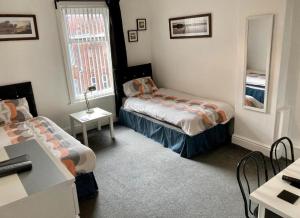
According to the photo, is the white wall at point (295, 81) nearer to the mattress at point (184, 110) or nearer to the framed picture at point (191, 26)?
the mattress at point (184, 110)

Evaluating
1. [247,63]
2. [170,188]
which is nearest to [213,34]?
[247,63]

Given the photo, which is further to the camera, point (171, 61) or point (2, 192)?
point (171, 61)

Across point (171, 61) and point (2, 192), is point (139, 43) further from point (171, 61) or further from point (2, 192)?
point (2, 192)

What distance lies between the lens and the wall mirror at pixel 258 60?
2850mm

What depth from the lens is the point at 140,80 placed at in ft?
14.9

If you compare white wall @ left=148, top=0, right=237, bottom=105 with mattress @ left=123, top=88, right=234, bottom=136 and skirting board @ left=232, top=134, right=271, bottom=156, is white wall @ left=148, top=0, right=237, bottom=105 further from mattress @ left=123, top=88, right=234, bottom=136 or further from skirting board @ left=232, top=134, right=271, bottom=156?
skirting board @ left=232, top=134, right=271, bottom=156

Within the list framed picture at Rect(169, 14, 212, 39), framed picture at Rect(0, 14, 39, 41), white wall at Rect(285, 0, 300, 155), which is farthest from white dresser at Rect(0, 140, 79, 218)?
framed picture at Rect(169, 14, 212, 39)

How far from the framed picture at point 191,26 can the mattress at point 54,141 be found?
2.42 metres

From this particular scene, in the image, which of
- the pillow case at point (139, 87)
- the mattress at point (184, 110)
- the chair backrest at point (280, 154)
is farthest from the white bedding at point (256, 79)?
the pillow case at point (139, 87)

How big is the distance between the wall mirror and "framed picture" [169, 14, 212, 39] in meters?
0.81

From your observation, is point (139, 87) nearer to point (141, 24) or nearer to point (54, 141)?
point (141, 24)

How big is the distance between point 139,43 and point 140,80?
724mm

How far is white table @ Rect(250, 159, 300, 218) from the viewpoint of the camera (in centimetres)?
129

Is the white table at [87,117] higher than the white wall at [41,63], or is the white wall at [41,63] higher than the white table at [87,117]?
the white wall at [41,63]
